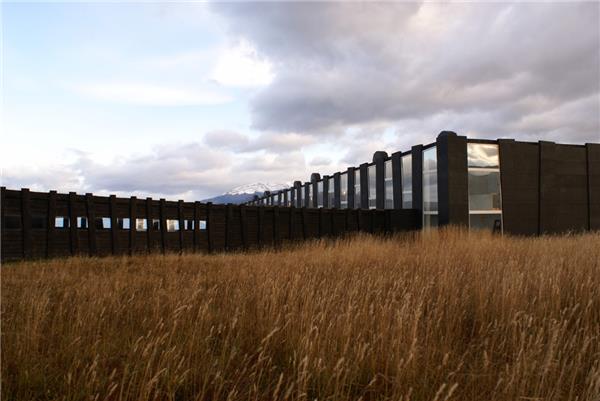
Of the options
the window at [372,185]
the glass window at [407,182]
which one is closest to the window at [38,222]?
the glass window at [407,182]

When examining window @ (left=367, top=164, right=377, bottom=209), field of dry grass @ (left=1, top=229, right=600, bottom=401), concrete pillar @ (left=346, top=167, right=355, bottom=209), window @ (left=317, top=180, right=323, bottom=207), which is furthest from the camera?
window @ (left=317, top=180, right=323, bottom=207)

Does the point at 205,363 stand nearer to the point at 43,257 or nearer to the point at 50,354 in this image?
the point at 50,354

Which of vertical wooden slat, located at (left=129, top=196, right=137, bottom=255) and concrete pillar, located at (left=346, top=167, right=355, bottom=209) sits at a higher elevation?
concrete pillar, located at (left=346, top=167, right=355, bottom=209)

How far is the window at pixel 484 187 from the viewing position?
20.6 metres

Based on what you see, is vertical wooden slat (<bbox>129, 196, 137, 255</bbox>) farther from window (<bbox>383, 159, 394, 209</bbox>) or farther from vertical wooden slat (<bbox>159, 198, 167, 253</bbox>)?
window (<bbox>383, 159, 394, 209</bbox>)

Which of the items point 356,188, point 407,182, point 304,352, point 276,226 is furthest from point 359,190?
point 304,352

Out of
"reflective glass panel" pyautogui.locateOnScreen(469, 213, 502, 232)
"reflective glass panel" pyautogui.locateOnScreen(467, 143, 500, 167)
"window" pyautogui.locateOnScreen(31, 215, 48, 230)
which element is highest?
"reflective glass panel" pyautogui.locateOnScreen(467, 143, 500, 167)

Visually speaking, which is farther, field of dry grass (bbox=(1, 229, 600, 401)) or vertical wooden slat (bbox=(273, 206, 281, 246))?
vertical wooden slat (bbox=(273, 206, 281, 246))

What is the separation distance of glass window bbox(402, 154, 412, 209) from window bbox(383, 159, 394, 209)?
1371 mm

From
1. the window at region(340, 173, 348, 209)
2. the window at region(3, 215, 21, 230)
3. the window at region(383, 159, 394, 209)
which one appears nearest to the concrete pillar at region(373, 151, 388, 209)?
the window at region(383, 159, 394, 209)

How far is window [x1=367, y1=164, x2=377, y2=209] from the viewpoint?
27.2 metres

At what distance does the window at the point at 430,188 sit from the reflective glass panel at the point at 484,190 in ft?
5.83

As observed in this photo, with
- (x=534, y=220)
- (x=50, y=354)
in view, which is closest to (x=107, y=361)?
(x=50, y=354)

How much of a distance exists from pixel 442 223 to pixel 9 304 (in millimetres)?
18523
